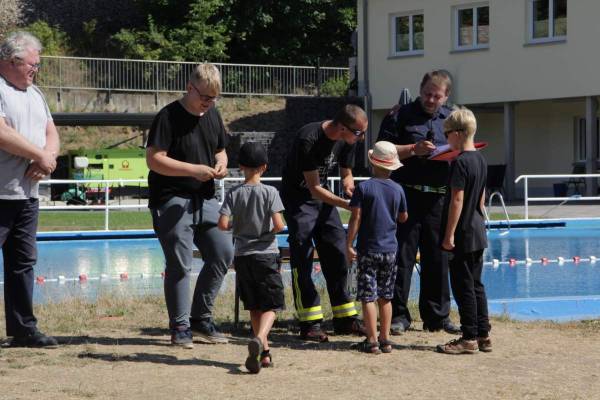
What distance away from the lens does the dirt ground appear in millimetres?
6586

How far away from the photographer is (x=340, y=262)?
Result: 8648 mm

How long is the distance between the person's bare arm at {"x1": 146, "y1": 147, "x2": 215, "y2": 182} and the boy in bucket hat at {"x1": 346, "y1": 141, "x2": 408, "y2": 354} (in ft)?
3.45

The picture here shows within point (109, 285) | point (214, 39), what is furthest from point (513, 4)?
point (109, 285)

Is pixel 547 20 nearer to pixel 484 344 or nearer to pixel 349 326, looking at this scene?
pixel 349 326

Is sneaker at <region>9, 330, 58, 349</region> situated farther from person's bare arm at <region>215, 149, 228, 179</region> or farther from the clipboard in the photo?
the clipboard

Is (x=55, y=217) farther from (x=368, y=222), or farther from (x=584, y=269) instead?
(x=368, y=222)

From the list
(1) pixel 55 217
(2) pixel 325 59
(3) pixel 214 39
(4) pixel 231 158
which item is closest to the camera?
(1) pixel 55 217

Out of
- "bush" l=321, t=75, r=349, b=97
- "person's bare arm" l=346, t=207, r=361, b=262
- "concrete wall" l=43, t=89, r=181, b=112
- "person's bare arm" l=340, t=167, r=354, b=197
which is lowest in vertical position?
"person's bare arm" l=346, t=207, r=361, b=262

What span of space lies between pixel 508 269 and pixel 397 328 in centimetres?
709

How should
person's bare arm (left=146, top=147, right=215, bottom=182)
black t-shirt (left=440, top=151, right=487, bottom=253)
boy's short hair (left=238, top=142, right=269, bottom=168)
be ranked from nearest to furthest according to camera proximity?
1. boy's short hair (left=238, top=142, right=269, bottom=168)
2. person's bare arm (left=146, top=147, right=215, bottom=182)
3. black t-shirt (left=440, top=151, right=487, bottom=253)

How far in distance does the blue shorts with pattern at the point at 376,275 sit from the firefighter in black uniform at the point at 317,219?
48 centimetres

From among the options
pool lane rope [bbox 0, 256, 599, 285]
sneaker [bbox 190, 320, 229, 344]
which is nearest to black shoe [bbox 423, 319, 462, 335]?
sneaker [bbox 190, 320, 229, 344]

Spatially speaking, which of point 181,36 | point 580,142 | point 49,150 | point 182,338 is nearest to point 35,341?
point 182,338

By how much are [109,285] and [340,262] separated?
17.5ft
